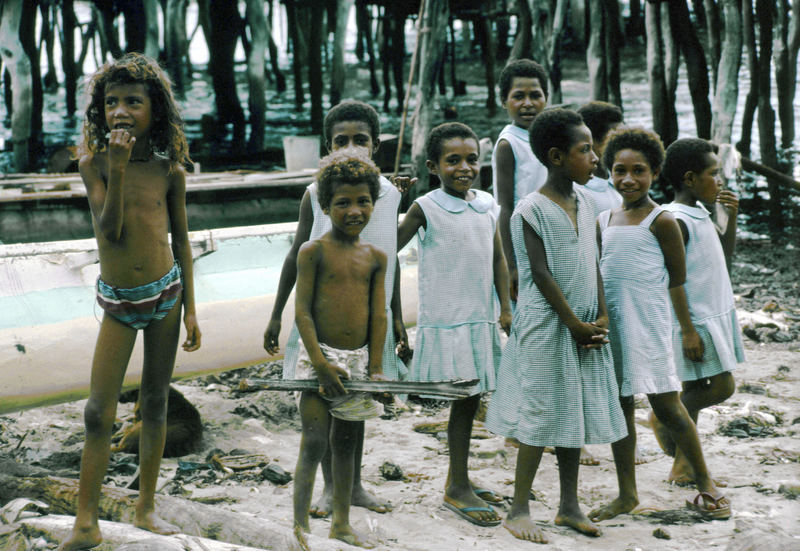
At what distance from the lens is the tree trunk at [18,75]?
10.2m

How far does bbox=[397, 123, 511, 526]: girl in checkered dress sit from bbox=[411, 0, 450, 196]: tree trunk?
510 centimetres

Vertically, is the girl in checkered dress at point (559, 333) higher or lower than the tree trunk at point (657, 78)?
lower

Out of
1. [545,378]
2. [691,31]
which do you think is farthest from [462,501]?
[691,31]

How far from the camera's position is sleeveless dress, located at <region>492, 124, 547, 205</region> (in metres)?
3.86

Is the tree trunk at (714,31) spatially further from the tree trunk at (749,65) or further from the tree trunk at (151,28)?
the tree trunk at (151,28)

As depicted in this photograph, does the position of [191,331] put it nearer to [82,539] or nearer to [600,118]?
[82,539]

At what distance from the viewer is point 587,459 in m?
4.03

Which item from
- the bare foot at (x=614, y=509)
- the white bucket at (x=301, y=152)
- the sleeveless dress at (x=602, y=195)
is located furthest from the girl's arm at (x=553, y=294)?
the white bucket at (x=301, y=152)

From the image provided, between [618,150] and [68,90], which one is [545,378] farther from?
[68,90]

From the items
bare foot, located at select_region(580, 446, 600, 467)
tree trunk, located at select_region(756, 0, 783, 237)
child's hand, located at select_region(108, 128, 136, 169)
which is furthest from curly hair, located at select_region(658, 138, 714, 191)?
tree trunk, located at select_region(756, 0, 783, 237)

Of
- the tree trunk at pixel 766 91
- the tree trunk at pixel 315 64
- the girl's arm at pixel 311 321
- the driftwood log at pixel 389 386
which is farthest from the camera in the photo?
the tree trunk at pixel 315 64

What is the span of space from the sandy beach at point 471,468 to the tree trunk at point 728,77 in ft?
10.3

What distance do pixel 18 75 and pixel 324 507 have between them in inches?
366

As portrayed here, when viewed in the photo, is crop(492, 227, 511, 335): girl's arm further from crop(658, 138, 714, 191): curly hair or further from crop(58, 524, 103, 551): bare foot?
crop(58, 524, 103, 551): bare foot
